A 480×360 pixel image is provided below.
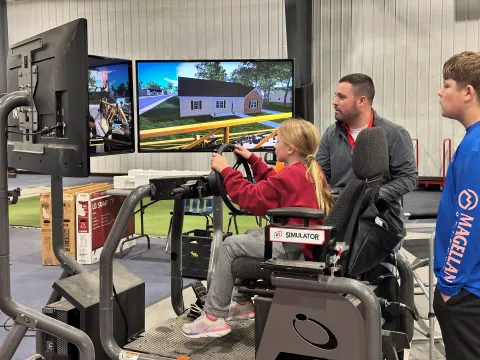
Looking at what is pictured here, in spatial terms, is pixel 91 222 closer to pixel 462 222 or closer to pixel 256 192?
pixel 256 192

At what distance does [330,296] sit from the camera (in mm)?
2117

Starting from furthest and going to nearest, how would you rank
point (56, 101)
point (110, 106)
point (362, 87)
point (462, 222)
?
point (110, 106) → point (362, 87) → point (56, 101) → point (462, 222)

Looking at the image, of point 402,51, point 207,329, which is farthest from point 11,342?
point 402,51

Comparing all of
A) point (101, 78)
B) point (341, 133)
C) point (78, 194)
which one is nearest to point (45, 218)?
point (78, 194)

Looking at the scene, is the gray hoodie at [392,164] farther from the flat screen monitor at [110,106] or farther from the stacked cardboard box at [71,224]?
the flat screen monitor at [110,106]

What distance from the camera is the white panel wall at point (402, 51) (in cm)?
1150

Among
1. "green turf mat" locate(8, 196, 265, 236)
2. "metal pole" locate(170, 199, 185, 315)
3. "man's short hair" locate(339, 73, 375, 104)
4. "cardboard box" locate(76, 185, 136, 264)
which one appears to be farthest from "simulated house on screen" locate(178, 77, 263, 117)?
"man's short hair" locate(339, 73, 375, 104)

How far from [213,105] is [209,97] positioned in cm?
12

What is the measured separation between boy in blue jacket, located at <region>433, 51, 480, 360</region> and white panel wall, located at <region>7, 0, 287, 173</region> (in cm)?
1101

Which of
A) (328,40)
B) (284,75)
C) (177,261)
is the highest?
(328,40)

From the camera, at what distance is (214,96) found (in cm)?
741

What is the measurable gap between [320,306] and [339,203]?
20.9 inches

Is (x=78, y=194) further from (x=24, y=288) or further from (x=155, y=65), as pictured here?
(x=155, y=65)

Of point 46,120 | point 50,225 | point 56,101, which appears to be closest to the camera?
point 56,101
